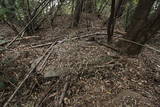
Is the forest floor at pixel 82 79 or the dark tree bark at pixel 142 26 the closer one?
the forest floor at pixel 82 79

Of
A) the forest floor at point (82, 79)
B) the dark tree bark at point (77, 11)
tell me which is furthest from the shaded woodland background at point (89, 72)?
the dark tree bark at point (77, 11)

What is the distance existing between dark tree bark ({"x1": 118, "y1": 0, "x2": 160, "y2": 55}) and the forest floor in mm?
282

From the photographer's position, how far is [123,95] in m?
2.01

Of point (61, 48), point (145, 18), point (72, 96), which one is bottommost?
point (72, 96)

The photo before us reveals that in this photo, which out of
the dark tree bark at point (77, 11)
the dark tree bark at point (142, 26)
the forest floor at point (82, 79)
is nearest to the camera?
the forest floor at point (82, 79)

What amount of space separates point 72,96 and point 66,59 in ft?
3.36

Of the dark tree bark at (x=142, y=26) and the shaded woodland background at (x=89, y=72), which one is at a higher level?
the dark tree bark at (x=142, y=26)

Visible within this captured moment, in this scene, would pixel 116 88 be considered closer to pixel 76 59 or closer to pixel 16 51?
pixel 76 59

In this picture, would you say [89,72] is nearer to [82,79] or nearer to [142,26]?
[82,79]

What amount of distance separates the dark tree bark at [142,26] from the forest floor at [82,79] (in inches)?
11.1

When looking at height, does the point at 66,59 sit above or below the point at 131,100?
above

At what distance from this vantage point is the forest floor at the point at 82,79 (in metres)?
2.02

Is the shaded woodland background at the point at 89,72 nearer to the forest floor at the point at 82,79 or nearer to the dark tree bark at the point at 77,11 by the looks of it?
the forest floor at the point at 82,79

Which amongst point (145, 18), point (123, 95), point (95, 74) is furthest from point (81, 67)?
point (145, 18)
